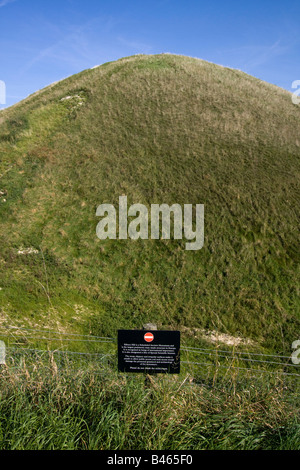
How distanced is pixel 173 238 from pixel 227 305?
440 cm

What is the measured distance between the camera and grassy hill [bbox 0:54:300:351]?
37.6 feet

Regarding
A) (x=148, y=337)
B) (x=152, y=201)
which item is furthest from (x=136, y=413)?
(x=152, y=201)

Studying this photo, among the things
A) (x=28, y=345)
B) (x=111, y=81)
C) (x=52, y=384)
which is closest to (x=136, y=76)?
(x=111, y=81)

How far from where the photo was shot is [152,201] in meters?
16.7

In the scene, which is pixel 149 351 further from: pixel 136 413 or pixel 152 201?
pixel 152 201

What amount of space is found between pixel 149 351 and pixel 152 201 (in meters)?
12.4

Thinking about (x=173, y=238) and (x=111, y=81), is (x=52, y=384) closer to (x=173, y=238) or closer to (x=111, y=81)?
(x=173, y=238)

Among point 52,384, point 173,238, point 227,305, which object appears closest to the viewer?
point 52,384

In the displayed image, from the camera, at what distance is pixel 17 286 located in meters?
11.9

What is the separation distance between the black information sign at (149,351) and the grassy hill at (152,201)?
381 cm

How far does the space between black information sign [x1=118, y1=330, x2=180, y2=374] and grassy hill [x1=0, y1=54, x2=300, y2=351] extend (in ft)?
12.5

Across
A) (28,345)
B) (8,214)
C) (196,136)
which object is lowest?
(28,345)

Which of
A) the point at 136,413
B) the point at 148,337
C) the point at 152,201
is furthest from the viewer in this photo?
the point at 152,201
